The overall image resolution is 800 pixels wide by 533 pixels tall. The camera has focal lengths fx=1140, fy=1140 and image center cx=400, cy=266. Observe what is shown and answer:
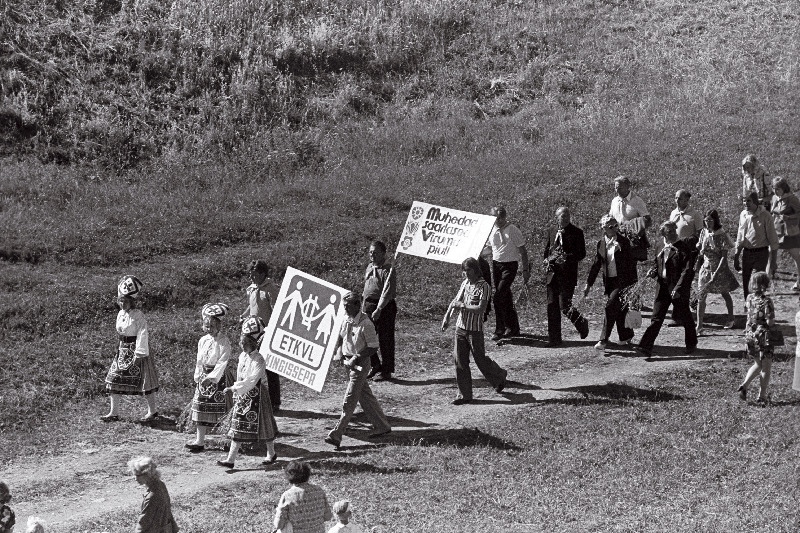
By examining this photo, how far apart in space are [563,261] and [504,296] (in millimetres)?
1286

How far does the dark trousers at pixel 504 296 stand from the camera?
59.1 feet

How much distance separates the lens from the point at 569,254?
57.1 feet

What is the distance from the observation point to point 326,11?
111 feet

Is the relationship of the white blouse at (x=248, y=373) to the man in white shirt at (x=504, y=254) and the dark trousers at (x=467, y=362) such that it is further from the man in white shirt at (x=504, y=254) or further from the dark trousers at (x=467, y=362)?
the man in white shirt at (x=504, y=254)

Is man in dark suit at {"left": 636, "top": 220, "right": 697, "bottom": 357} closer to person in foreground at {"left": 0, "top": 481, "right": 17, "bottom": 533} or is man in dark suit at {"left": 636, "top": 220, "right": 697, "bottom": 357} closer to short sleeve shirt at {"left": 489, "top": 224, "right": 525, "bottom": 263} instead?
short sleeve shirt at {"left": 489, "top": 224, "right": 525, "bottom": 263}

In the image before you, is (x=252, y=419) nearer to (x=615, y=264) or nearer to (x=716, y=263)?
(x=615, y=264)

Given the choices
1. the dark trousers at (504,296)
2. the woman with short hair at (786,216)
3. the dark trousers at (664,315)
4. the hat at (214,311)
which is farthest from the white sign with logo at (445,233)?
the woman with short hair at (786,216)

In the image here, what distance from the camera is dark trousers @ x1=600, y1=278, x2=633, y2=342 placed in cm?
1720

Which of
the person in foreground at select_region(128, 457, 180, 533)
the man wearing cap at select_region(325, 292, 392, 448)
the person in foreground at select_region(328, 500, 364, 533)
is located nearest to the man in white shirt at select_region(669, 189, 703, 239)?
the man wearing cap at select_region(325, 292, 392, 448)

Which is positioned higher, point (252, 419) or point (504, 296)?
point (504, 296)

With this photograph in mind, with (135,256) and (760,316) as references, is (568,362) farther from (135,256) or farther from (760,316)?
(135,256)

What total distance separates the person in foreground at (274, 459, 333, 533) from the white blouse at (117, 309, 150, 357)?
17.6 ft

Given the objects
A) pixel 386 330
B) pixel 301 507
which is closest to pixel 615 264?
pixel 386 330

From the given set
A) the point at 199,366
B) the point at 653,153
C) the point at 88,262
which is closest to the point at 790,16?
the point at 653,153
